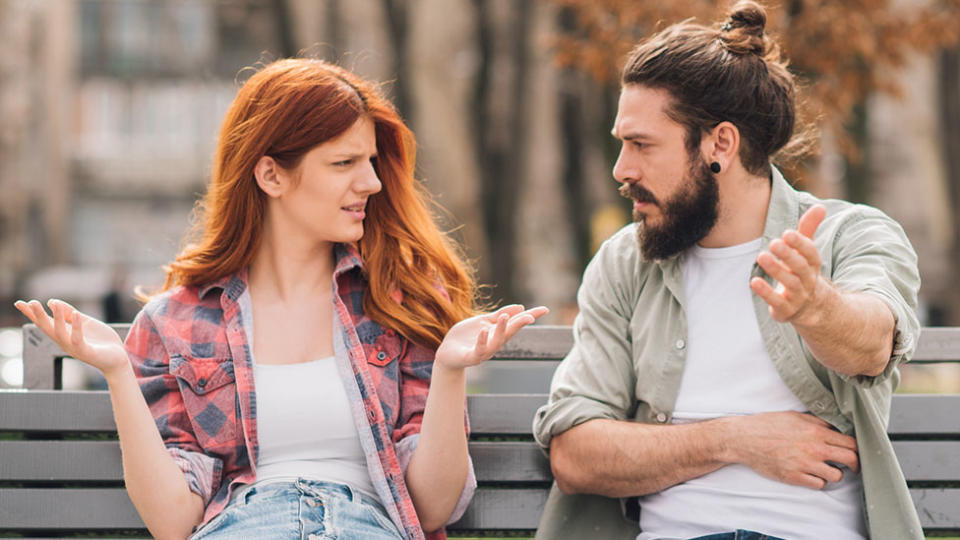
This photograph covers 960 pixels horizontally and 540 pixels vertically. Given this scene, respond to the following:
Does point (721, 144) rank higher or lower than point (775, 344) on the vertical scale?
higher

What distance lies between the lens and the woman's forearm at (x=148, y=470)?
10.8 feet

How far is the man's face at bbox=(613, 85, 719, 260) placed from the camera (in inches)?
Result: 141

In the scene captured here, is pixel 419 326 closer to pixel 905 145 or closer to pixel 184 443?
pixel 184 443

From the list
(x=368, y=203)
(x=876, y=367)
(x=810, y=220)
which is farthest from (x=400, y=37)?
(x=810, y=220)

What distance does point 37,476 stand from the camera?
387 cm

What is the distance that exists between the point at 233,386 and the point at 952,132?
1687 cm

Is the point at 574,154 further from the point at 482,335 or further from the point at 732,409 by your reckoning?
the point at 482,335

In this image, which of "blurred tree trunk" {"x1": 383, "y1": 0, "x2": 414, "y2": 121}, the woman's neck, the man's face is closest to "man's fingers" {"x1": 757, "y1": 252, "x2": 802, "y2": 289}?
the man's face

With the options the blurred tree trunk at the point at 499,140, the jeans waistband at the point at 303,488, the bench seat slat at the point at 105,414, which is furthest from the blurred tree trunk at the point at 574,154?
the jeans waistband at the point at 303,488

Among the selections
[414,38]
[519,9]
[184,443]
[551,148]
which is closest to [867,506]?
[184,443]

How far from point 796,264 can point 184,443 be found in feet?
5.95

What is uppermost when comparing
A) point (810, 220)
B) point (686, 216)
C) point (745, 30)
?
point (745, 30)

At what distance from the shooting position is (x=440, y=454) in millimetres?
3459

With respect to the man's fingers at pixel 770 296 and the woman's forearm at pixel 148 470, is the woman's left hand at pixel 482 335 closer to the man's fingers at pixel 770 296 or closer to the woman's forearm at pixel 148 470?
the man's fingers at pixel 770 296
